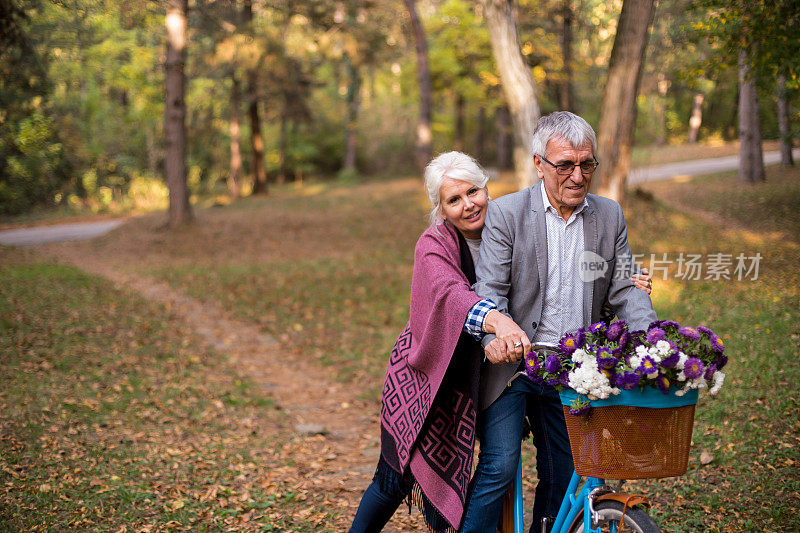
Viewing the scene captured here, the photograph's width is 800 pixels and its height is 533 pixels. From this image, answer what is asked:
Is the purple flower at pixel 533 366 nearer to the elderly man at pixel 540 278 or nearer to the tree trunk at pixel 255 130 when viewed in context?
the elderly man at pixel 540 278

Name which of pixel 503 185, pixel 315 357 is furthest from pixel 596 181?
pixel 503 185

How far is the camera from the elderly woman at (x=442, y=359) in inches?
114

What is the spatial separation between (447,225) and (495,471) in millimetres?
1119

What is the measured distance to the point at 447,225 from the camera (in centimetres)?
313

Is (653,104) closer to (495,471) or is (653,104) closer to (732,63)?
(732,63)

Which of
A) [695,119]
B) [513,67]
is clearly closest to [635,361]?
[513,67]

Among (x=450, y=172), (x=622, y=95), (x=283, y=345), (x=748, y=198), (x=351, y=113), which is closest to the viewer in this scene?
(x=450, y=172)

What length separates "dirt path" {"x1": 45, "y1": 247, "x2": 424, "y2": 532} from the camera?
5223 mm

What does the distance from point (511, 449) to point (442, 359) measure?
0.49 meters

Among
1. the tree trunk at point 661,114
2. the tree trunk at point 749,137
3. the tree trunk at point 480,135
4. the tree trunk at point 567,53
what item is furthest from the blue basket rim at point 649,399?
the tree trunk at point 661,114

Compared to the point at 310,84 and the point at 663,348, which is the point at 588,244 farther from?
the point at 310,84

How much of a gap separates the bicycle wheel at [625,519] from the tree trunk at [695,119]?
3264 cm

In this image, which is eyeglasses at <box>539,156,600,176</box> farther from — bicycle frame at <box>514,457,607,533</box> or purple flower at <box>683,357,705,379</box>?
bicycle frame at <box>514,457,607,533</box>

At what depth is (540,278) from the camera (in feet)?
9.52
